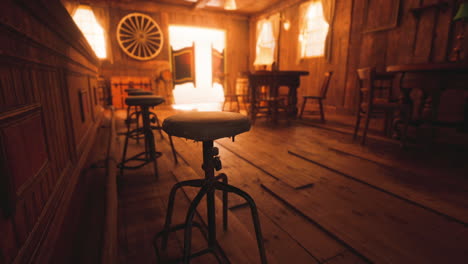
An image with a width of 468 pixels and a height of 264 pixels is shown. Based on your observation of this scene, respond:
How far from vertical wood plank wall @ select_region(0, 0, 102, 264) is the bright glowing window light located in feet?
20.3

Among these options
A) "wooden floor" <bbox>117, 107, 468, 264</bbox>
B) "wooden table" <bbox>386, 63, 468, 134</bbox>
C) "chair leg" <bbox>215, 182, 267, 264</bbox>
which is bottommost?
"wooden floor" <bbox>117, 107, 468, 264</bbox>

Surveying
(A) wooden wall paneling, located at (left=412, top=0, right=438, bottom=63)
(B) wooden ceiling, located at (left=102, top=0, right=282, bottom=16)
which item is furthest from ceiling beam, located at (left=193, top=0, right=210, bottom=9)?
(A) wooden wall paneling, located at (left=412, top=0, right=438, bottom=63)

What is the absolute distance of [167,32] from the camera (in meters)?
7.43

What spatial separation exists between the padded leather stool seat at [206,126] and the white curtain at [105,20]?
7.24 metres

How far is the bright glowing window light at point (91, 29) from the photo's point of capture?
6.51m

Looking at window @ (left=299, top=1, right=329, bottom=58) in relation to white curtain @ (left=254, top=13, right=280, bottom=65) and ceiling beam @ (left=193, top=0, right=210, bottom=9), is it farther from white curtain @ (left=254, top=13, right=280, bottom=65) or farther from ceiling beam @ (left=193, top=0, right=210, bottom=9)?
ceiling beam @ (left=193, top=0, right=210, bottom=9)

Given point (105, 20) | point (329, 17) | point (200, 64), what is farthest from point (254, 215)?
point (200, 64)

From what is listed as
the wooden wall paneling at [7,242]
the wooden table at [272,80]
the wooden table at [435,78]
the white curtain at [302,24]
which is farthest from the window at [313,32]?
the wooden wall paneling at [7,242]

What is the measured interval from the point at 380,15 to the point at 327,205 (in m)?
4.36

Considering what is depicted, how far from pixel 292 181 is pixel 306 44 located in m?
5.29

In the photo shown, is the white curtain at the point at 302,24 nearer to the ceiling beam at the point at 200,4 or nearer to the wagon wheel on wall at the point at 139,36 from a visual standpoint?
the ceiling beam at the point at 200,4

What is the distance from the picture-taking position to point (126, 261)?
98cm

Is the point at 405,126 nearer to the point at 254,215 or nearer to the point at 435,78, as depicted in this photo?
the point at 435,78

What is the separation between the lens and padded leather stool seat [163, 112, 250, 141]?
0.76m
